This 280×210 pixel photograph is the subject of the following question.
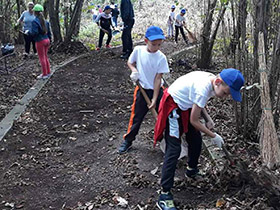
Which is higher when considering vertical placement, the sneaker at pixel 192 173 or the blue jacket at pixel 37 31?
the blue jacket at pixel 37 31

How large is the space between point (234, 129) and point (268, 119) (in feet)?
4.69

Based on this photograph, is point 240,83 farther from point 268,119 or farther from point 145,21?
point 145,21

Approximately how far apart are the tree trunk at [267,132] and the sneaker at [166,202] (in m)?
0.93

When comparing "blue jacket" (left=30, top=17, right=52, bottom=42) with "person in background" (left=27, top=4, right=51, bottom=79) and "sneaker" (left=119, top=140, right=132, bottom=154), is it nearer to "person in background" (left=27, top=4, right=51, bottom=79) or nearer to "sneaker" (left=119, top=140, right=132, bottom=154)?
"person in background" (left=27, top=4, right=51, bottom=79)

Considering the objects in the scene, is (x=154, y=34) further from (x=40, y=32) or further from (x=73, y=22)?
(x=73, y=22)

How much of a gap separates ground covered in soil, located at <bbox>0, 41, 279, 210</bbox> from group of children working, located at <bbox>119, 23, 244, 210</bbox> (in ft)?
1.11

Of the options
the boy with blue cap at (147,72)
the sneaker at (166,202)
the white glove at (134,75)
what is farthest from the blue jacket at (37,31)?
the sneaker at (166,202)

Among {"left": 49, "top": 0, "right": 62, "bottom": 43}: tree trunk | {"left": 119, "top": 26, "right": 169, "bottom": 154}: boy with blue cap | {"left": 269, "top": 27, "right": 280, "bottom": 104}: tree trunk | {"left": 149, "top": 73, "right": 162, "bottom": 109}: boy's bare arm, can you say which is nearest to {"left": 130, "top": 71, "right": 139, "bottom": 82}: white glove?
{"left": 119, "top": 26, "right": 169, "bottom": 154}: boy with blue cap

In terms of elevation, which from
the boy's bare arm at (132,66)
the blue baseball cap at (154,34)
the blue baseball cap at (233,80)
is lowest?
the boy's bare arm at (132,66)

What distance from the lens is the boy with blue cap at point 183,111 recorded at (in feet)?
11.1

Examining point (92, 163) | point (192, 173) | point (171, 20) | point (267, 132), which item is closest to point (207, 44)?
point (92, 163)

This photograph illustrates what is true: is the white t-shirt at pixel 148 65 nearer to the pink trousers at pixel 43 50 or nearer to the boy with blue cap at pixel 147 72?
the boy with blue cap at pixel 147 72

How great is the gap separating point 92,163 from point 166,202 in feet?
4.93

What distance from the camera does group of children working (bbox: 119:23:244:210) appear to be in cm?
337
